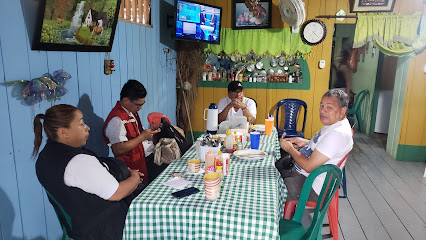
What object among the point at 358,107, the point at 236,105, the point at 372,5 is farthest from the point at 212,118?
the point at 358,107

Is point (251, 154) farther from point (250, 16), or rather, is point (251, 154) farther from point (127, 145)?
point (250, 16)

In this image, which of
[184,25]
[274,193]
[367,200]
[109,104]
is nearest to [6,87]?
[109,104]

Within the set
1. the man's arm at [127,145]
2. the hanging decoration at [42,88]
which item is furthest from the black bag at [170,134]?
the hanging decoration at [42,88]

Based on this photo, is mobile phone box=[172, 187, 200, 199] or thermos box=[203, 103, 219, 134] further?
thermos box=[203, 103, 219, 134]

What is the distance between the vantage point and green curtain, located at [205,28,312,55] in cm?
503

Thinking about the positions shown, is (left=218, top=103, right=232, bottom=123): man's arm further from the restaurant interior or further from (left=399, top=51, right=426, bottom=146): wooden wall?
(left=399, top=51, right=426, bottom=146): wooden wall

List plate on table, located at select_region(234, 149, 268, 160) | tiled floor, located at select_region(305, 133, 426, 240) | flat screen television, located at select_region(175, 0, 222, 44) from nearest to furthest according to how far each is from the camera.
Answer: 1. plate on table, located at select_region(234, 149, 268, 160)
2. tiled floor, located at select_region(305, 133, 426, 240)
3. flat screen television, located at select_region(175, 0, 222, 44)

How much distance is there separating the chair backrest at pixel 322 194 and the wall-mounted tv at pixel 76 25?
1.93 meters

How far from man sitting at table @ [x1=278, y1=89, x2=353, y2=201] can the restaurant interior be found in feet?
0.99

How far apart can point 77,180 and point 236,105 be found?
232 cm

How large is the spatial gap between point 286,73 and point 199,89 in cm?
148

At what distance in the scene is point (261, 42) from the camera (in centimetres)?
508

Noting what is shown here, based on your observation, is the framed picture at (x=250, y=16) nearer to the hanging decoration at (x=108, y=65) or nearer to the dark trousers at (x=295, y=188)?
the hanging decoration at (x=108, y=65)

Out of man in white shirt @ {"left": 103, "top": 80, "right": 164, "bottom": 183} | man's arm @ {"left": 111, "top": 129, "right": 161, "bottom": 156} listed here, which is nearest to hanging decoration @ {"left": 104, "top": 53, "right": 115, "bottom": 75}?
man in white shirt @ {"left": 103, "top": 80, "right": 164, "bottom": 183}
